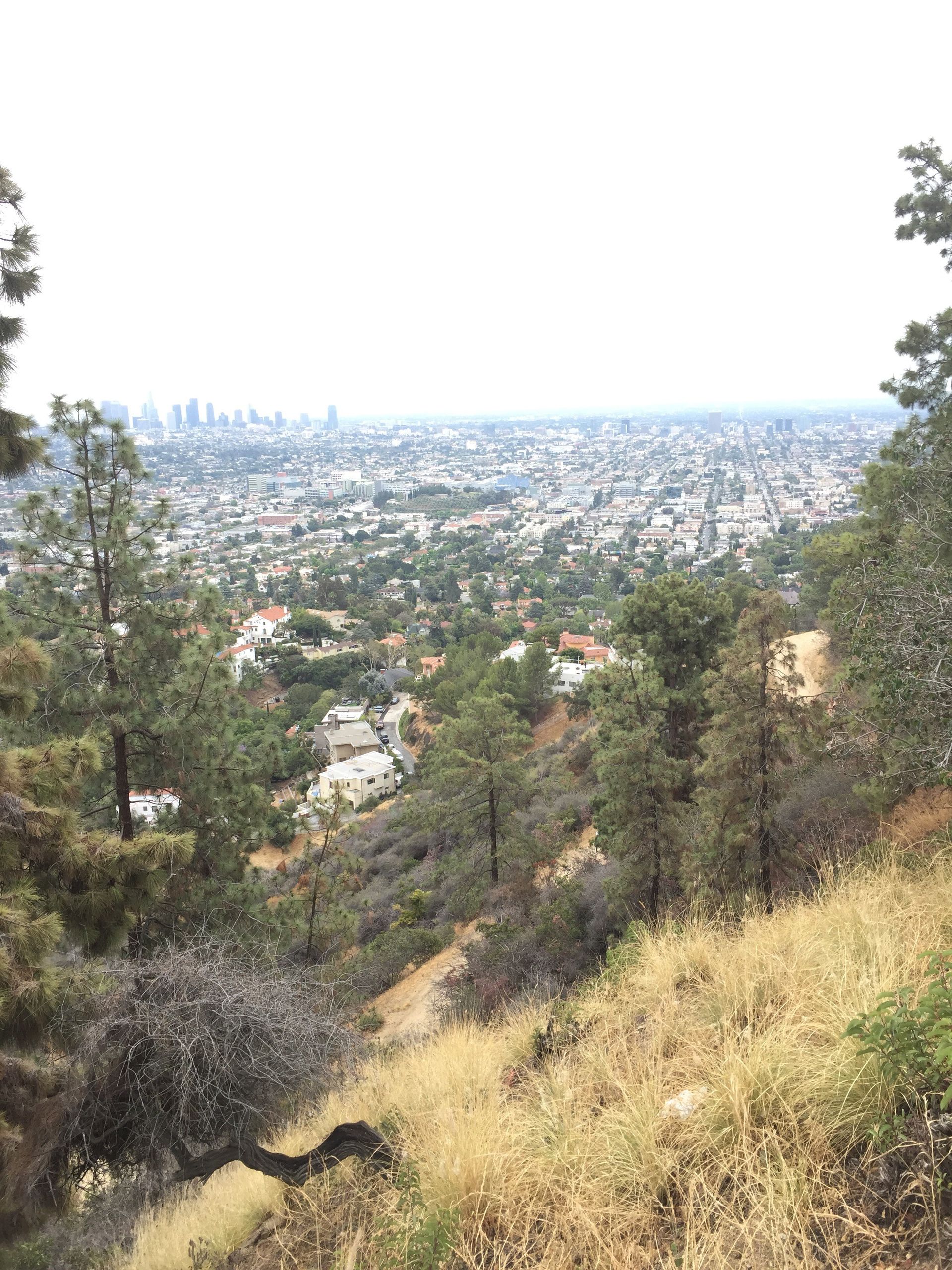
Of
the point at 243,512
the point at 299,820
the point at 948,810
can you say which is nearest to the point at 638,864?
the point at 948,810

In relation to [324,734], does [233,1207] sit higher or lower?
higher

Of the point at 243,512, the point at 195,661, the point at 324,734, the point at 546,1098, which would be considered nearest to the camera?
the point at 546,1098

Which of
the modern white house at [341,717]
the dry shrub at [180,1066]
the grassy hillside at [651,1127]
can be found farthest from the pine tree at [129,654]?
the modern white house at [341,717]

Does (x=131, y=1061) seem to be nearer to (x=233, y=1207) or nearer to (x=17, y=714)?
(x=233, y=1207)

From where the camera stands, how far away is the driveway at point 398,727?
2562 centimetres

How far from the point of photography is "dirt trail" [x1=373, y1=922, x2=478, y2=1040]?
25.8 ft

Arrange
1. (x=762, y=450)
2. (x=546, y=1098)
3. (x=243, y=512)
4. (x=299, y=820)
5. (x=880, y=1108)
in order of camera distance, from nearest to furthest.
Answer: (x=880, y=1108) < (x=546, y=1098) < (x=299, y=820) < (x=243, y=512) < (x=762, y=450)

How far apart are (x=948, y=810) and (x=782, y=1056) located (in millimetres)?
4545

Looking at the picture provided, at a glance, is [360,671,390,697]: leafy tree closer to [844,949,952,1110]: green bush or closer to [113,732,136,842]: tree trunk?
[113,732,136,842]: tree trunk

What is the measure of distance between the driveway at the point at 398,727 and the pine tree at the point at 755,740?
61.0ft

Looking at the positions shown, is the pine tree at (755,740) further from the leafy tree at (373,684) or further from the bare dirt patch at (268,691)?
the leafy tree at (373,684)

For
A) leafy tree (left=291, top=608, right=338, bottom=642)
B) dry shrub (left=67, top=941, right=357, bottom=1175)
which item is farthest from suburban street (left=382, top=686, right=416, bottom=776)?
dry shrub (left=67, top=941, right=357, bottom=1175)

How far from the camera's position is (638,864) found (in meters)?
7.45

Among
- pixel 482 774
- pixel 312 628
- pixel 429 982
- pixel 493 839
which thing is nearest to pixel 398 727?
pixel 312 628
